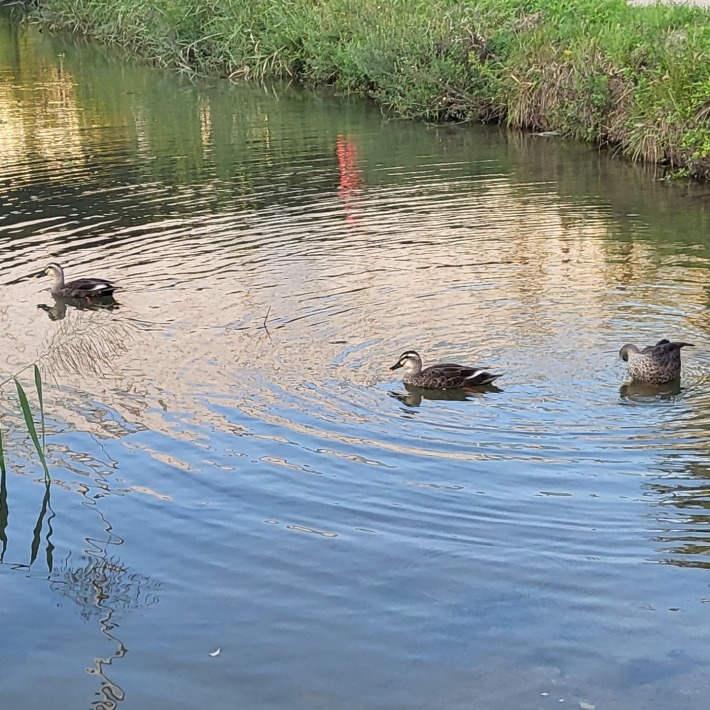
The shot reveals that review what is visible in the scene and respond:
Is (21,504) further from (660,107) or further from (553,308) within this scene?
(660,107)

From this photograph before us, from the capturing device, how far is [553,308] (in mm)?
12336

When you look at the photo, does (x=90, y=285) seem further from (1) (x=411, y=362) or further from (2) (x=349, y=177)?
(2) (x=349, y=177)

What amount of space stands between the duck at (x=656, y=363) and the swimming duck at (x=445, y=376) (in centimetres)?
115

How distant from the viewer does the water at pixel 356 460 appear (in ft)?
20.8

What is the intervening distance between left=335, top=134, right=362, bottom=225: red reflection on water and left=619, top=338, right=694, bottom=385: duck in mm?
7361

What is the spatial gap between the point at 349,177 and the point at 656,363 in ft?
35.7

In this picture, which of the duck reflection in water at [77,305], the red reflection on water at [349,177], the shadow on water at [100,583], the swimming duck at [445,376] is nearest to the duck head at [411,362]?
the swimming duck at [445,376]

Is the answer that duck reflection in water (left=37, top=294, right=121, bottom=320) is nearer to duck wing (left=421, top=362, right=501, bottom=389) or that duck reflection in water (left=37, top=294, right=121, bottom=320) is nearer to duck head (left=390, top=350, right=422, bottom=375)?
duck head (left=390, top=350, right=422, bottom=375)

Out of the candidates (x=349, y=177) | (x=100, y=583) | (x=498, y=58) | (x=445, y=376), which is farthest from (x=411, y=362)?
(x=498, y=58)

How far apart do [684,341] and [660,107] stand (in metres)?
9.28

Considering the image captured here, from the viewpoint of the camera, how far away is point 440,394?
10.3 metres

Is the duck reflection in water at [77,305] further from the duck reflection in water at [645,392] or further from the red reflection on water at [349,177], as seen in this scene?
the duck reflection in water at [645,392]

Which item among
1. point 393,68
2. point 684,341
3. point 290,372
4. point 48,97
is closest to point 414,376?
point 290,372

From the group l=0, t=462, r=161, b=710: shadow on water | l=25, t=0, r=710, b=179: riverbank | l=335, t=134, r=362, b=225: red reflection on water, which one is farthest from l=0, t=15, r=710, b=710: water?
l=25, t=0, r=710, b=179: riverbank
